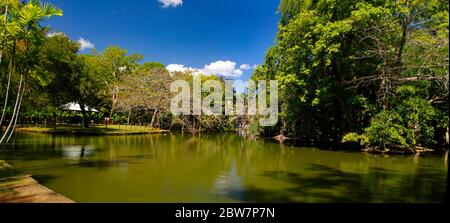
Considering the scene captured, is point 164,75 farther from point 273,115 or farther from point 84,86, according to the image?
point 273,115

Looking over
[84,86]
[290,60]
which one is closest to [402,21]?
[290,60]

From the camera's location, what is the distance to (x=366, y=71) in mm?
16547

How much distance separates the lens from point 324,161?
12812 mm

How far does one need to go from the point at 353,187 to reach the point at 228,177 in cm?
346

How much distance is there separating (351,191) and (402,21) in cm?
933

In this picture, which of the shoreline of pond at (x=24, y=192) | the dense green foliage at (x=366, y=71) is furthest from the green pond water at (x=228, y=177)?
the dense green foliage at (x=366, y=71)

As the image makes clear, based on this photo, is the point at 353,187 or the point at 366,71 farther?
the point at 366,71

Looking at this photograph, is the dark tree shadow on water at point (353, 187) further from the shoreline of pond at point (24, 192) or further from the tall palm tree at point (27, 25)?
the tall palm tree at point (27, 25)

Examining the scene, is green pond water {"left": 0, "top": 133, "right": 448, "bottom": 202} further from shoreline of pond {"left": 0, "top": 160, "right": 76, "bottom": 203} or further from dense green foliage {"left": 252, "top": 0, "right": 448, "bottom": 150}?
dense green foliage {"left": 252, "top": 0, "right": 448, "bottom": 150}

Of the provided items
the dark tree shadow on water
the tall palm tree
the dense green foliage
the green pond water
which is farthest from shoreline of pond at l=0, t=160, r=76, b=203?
the dense green foliage

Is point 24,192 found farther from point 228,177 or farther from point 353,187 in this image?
point 353,187

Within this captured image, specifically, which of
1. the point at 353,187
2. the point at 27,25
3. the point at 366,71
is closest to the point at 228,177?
the point at 353,187

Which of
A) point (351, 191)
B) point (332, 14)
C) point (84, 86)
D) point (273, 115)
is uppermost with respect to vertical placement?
point (332, 14)

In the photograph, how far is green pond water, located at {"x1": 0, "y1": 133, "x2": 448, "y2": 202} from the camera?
709cm
